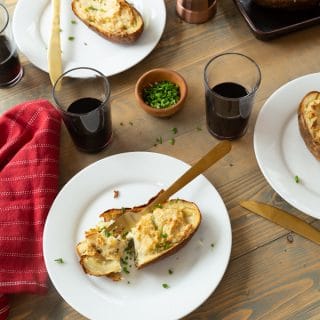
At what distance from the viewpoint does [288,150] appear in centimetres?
166

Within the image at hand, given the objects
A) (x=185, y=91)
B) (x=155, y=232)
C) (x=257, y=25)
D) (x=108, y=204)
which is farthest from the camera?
(x=257, y=25)

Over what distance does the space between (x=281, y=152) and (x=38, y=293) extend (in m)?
0.83

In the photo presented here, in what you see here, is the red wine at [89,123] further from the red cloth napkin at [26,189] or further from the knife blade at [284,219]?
the knife blade at [284,219]

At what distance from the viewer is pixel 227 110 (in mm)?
1608

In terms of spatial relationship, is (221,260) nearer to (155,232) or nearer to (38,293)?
(155,232)

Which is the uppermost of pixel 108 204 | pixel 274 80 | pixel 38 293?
pixel 274 80

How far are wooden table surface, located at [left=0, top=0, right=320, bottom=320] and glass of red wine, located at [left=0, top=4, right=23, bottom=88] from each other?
0.11 ft

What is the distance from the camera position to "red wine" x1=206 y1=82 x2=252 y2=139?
5.17 feet

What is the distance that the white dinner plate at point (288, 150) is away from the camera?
5.11ft

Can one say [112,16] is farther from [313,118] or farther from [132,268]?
[132,268]

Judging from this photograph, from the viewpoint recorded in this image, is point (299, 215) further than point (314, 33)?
No

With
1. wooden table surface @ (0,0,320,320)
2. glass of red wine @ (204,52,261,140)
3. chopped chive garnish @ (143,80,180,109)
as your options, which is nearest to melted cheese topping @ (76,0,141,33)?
wooden table surface @ (0,0,320,320)

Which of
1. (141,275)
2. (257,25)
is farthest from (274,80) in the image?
(141,275)

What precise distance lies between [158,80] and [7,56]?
51 cm
